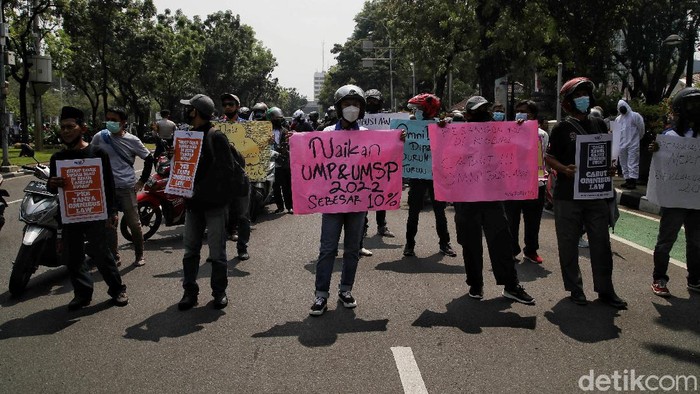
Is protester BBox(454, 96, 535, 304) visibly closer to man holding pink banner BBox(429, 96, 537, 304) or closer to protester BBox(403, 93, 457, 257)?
man holding pink banner BBox(429, 96, 537, 304)

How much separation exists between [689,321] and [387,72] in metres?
64.6

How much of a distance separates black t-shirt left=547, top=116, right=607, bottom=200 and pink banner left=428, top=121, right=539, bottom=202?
0.30m

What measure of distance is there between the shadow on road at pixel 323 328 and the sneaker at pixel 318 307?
0.04m

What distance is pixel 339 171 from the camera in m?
5.77

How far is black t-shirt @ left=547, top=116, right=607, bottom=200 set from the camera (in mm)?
5668

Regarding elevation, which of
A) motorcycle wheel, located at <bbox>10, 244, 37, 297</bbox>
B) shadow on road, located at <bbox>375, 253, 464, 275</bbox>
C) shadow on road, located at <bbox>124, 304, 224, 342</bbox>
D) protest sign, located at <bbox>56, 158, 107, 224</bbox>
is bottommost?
shadow on road, located at <bbox>124, 304, 224, 342</bbox>

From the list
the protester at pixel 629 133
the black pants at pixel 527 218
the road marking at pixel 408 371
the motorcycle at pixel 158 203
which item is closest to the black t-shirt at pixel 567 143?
the black pants at pixel 527 218

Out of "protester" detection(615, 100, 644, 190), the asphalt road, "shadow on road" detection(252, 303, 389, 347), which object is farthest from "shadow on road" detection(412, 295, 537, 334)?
"protester" detection(615, 100, 644, 190)

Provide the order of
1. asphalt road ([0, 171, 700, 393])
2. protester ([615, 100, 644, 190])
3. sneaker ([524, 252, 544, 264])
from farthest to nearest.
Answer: protester ([615, 100, 644, 190]) → sneaker ([524, 252, 544, 264]) → asphalt road ([0, 171, 700, 393])

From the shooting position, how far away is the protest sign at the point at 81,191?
5598 mm

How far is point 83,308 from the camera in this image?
5730 millimetres

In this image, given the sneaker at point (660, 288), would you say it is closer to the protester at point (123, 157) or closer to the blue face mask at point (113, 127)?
the protester at point (123, 157)

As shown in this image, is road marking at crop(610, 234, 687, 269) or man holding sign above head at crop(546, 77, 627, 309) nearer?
man holding sign above head at crop(546, 77, 627, 309)

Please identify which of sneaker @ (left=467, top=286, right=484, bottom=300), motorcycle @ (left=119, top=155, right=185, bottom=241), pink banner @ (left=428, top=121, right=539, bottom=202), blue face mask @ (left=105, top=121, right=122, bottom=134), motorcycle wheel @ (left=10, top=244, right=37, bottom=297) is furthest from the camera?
motorcycle @ (left=119, top=155, right=185, bottom=241)
